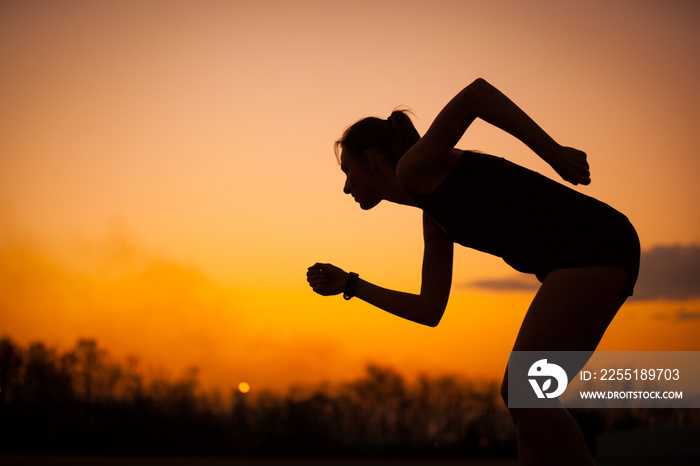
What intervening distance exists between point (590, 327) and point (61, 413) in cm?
8661

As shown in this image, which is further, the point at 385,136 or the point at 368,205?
the point at 368,205

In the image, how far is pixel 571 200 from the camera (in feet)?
7.47

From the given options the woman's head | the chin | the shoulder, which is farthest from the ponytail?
the shoulder

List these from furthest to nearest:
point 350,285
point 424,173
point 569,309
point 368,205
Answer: point 350,285
point 368,205
point 424,173
point 569,309

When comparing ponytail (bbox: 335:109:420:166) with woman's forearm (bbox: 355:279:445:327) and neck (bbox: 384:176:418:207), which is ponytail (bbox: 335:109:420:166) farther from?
woman's forearm (bbox: 355:279:445:327)

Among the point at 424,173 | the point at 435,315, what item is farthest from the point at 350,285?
the point at 424,173

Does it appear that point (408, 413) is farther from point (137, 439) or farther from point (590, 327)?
point (590, 327)

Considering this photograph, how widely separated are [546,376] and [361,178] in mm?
982

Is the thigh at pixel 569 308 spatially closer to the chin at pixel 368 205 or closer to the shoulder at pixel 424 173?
the shoulder at pixel 424 173

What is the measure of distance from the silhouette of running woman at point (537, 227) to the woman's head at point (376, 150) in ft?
0.82

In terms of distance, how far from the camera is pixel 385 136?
2.58m

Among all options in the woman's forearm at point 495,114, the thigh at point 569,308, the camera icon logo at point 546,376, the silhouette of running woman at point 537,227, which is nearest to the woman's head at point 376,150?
the silhouette of running woman at point 537,227

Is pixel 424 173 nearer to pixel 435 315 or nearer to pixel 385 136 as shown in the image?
pixel 385 136

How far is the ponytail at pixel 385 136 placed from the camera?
2.58 m
